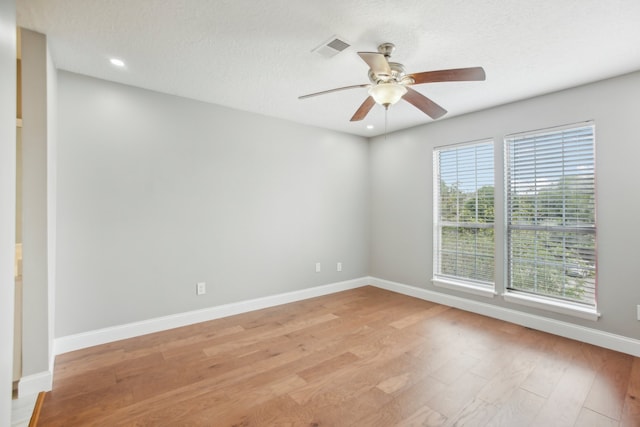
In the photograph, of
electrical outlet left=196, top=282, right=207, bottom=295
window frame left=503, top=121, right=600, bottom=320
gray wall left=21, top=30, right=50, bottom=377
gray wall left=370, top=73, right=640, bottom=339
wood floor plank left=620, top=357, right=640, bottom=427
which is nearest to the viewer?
wood floor plank left=620, top=357, right=640, bottom=427

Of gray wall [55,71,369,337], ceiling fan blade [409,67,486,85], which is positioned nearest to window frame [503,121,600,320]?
ceiling fan blade [409,67,486,85]

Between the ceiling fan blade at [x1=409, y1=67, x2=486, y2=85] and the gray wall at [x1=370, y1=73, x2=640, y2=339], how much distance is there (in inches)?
68.9

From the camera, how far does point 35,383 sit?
2.11 metres

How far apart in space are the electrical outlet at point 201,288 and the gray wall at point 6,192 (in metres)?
2.00

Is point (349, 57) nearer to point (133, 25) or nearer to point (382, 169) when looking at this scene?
point (133, 25)

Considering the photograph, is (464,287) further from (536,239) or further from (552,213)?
(552,213)

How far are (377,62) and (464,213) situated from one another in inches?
107

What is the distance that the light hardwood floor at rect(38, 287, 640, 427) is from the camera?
6.24 ft

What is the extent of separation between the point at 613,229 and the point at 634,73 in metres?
1.39

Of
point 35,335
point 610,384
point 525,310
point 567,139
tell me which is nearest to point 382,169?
point 567,139

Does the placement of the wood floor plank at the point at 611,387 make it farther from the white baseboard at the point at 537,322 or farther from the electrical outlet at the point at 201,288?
the electrical outlet at the point at 201,288

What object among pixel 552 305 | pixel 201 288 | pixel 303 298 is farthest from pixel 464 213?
pixel 201 288

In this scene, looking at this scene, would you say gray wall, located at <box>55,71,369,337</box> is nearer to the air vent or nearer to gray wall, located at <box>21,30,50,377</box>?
gray wall, located at <box>21,30,50,377</box>

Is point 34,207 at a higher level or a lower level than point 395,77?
lower
